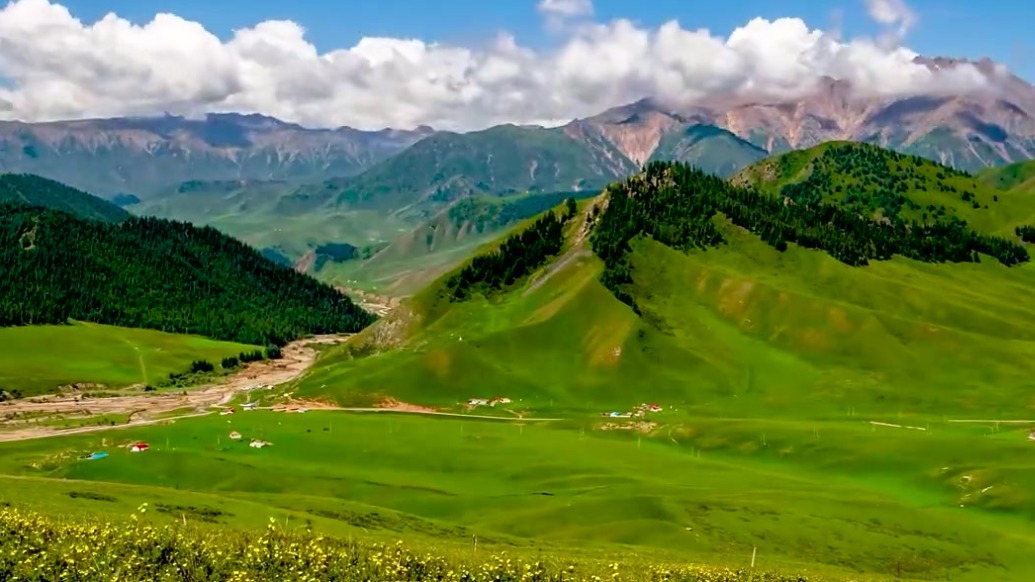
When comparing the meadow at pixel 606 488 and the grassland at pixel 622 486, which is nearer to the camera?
the grassland at pixel 622 486

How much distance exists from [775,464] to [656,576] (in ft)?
385

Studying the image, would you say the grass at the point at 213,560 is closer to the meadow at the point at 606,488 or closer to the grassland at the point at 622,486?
the grassland at the point at 622,486

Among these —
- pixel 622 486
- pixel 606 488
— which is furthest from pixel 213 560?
pixel 622 486

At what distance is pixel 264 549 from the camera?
45.2m

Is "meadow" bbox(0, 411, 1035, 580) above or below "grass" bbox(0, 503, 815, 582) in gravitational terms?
below

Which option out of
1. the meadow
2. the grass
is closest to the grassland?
the meadow

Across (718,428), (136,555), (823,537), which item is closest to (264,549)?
(136,555)

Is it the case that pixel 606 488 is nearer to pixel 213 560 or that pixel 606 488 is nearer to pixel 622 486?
pixel 622 486

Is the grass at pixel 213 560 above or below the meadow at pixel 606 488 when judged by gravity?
above

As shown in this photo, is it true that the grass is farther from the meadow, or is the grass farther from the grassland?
the meadow

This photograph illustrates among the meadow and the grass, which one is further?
the meadow

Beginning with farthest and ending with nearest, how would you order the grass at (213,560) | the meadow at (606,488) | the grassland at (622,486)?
1. the meadow at (606,488)
2. the grassland at (622,486)
3. the grass at (213,560)

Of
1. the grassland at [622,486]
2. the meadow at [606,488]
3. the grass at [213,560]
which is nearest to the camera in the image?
the grass at [213,560]

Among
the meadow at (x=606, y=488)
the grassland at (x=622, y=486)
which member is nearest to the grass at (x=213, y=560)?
the grassland at (x=622, y=486)
